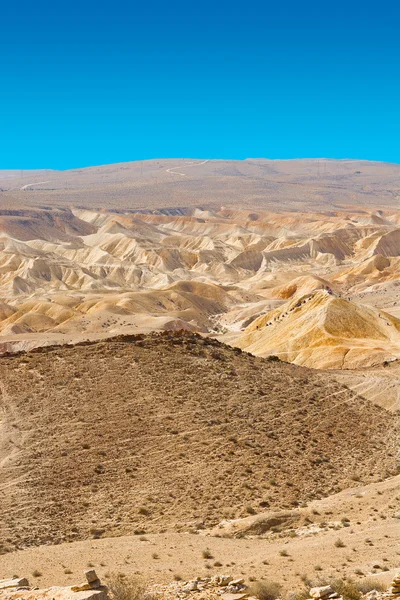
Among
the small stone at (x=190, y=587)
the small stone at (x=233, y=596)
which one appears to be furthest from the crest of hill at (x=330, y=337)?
the small stone at (x=233, y=596)

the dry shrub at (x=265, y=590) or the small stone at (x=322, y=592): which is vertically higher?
the small stone at (x=322, y=592)

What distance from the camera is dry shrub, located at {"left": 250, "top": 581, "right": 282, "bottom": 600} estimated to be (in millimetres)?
13266

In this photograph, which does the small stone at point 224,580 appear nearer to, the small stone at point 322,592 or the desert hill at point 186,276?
the small stone at point 322,592

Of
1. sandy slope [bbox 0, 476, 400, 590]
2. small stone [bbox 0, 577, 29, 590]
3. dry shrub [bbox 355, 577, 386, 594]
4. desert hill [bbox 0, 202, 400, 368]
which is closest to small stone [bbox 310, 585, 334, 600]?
dry shrub [bbox 355, 577, 386, 594]

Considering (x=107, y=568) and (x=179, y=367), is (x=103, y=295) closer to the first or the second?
(x=179, y=367)

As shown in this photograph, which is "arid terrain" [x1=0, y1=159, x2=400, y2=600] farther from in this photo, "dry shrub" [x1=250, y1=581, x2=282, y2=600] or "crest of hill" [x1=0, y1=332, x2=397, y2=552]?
"dry shrub" [x1=250, y1=581, x2=282, y2=600]

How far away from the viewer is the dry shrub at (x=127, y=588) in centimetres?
1308

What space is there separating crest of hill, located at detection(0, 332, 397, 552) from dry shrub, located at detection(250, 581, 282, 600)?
5701mm

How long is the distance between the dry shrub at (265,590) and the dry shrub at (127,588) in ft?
6.00

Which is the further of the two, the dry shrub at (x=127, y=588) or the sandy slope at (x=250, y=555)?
the sandy slope at (x=250, y=555)

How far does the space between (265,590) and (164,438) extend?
34.2ft

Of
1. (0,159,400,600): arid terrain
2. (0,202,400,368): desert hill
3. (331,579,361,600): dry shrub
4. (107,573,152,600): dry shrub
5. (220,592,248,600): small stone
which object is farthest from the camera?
(0,202,400,368): desert hill

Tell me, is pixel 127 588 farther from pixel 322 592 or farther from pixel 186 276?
pixel 186 276

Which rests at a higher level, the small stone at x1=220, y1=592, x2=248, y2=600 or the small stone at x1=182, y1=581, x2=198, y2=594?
the small stone at x1=220, y1=592, x2=248, y2=600
